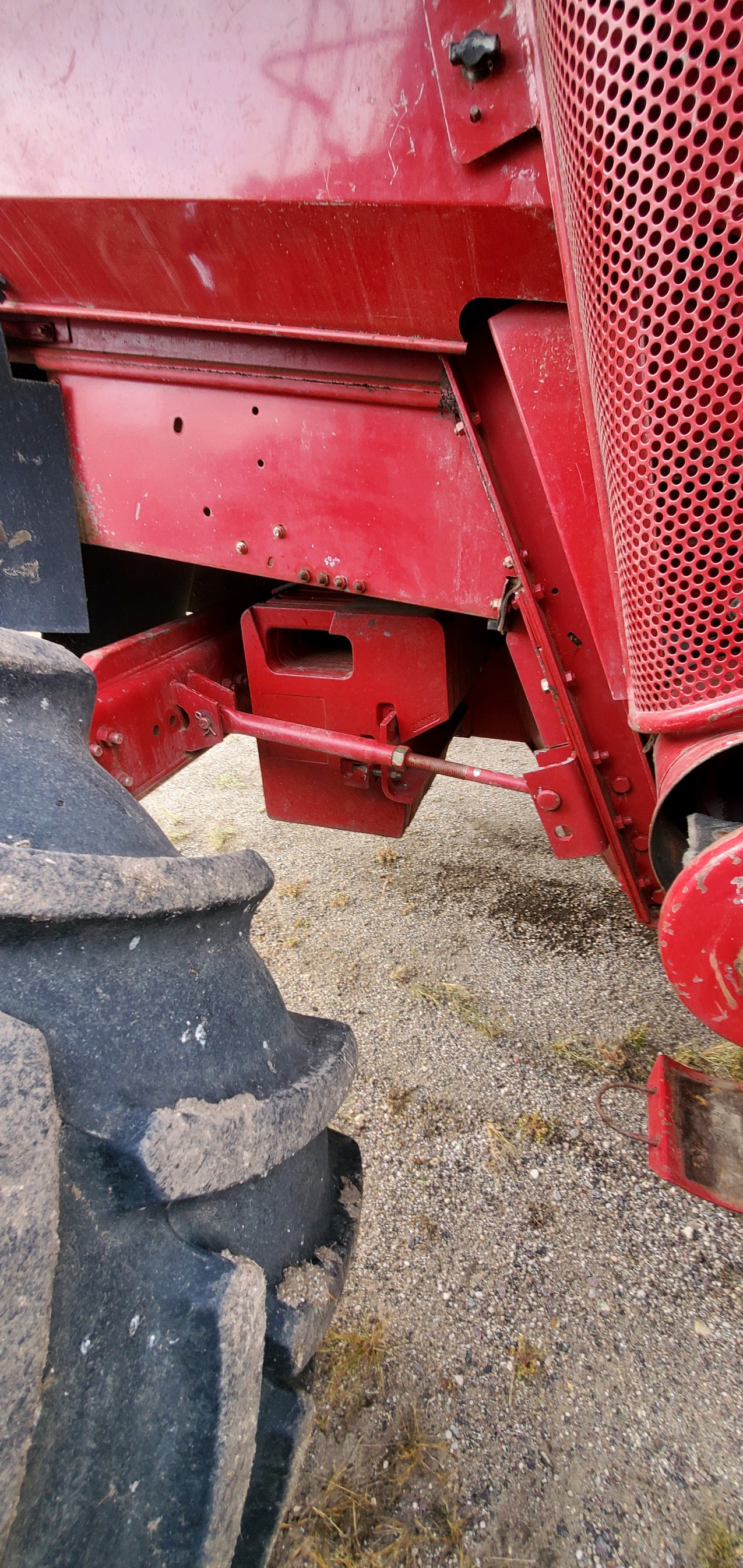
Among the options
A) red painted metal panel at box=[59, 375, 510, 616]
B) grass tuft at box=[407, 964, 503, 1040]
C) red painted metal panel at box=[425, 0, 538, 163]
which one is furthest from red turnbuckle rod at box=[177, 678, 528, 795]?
red painted metal panel at box=[425, 0, 538, 163]

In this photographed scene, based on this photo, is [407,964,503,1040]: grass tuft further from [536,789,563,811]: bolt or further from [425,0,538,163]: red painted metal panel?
Result: [425,0,538,163]: red painted metal panel

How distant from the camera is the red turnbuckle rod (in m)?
1.67

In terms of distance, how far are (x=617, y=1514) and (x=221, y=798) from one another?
3019mm

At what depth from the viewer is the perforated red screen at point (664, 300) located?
0.63 metres

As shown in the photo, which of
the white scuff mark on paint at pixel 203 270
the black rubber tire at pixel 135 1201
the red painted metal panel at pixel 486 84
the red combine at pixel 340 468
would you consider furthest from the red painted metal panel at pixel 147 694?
the red painted metal panel at pixel 486 84

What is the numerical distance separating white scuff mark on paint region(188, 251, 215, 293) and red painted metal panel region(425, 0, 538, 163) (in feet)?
1.50

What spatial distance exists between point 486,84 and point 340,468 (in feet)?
1.87

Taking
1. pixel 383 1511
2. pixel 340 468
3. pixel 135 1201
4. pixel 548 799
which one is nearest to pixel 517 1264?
pixel 383 1511

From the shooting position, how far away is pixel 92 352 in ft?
4.74

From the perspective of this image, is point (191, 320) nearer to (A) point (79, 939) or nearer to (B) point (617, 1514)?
(A) point (79, 939)

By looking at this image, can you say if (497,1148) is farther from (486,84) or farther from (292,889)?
(486,84)

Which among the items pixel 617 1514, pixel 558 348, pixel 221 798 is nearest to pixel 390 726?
pixel 558 348

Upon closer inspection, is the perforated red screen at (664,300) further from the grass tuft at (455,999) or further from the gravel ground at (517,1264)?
the grass tuft at (455,999)

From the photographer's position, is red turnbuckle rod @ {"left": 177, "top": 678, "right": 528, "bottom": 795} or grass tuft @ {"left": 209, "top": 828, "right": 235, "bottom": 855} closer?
red turnbuckle rod @ {"left": 177, "top": 678, "right": 528, "bottom": 795}
